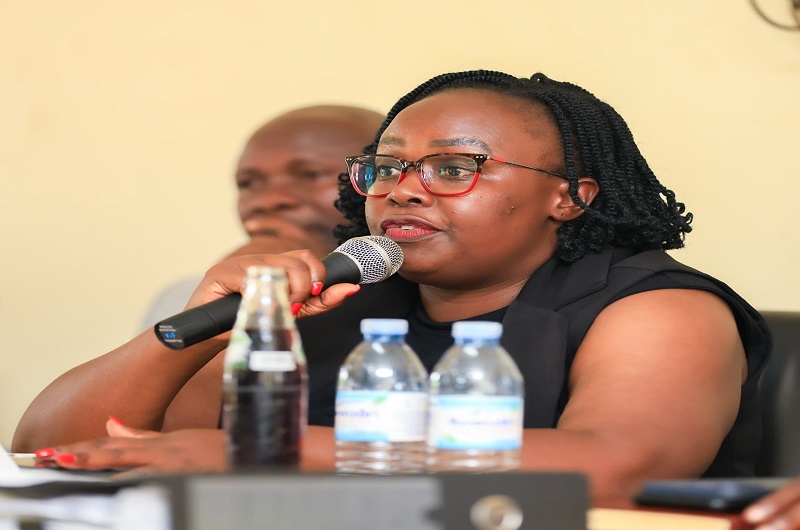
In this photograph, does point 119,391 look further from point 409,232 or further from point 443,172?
point 443,172

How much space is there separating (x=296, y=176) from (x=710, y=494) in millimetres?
1993

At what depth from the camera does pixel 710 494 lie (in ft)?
3.00

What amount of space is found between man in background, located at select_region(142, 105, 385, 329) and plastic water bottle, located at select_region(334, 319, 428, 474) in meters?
1.51

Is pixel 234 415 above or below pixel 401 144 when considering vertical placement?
below

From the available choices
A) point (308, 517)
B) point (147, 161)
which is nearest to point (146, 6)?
point (147, 161)

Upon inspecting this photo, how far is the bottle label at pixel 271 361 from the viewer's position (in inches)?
39.8

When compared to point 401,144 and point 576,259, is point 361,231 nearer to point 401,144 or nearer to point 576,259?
point 401,144

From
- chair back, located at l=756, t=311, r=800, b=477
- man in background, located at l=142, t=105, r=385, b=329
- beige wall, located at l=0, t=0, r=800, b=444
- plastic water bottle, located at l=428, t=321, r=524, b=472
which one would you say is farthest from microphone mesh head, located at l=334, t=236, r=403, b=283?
beige wall, located at l=0, t=0, r=800, b=444

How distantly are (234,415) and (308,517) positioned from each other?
9.6 inches

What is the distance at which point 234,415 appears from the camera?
102 centimetres

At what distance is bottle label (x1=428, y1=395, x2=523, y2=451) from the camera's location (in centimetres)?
100

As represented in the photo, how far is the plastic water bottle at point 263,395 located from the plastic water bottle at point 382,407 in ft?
0.22

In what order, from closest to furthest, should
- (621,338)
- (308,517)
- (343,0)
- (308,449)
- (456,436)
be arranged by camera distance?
(308,517), (456,436), (308,449), (621,338), (343,0)

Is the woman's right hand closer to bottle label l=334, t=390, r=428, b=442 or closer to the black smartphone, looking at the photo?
bottle label l=334, t=390, r=428, b=442
